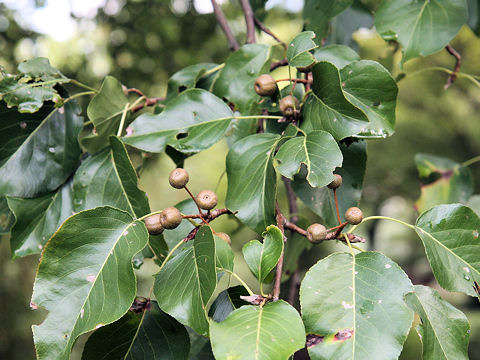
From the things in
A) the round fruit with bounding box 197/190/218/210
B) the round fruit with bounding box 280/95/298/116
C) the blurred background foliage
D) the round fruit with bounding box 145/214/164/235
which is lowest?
the blurred background foliage

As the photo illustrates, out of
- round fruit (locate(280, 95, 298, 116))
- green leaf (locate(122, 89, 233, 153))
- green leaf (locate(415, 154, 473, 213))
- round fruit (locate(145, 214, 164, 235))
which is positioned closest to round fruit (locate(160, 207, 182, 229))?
round fruit (locate(145, 214, 164, 235))

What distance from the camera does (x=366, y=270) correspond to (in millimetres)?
586

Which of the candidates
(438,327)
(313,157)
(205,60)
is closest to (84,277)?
(313,157)

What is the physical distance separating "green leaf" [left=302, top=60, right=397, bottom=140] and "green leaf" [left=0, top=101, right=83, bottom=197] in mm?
419

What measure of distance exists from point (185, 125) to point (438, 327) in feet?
1.51

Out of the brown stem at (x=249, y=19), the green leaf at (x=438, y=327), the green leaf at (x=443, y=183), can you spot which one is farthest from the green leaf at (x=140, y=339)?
the green leaf at (x=443, y=183)

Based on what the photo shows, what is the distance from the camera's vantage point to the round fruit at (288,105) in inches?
28.5

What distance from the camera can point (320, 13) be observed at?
0.99 meters

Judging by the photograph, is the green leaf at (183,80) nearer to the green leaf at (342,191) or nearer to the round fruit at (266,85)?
the round fruit at (266,85)

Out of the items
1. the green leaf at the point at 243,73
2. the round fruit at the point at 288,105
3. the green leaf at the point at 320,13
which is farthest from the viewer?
the green leaf at the point at 320,13

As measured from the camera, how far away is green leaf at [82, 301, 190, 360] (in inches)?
25.1

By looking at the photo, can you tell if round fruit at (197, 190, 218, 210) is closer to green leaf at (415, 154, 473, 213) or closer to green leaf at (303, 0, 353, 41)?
green leaf at (303, 0, 353, 41)

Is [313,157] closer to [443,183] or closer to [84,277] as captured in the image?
[84,277]

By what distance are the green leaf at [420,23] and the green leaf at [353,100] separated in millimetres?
221
